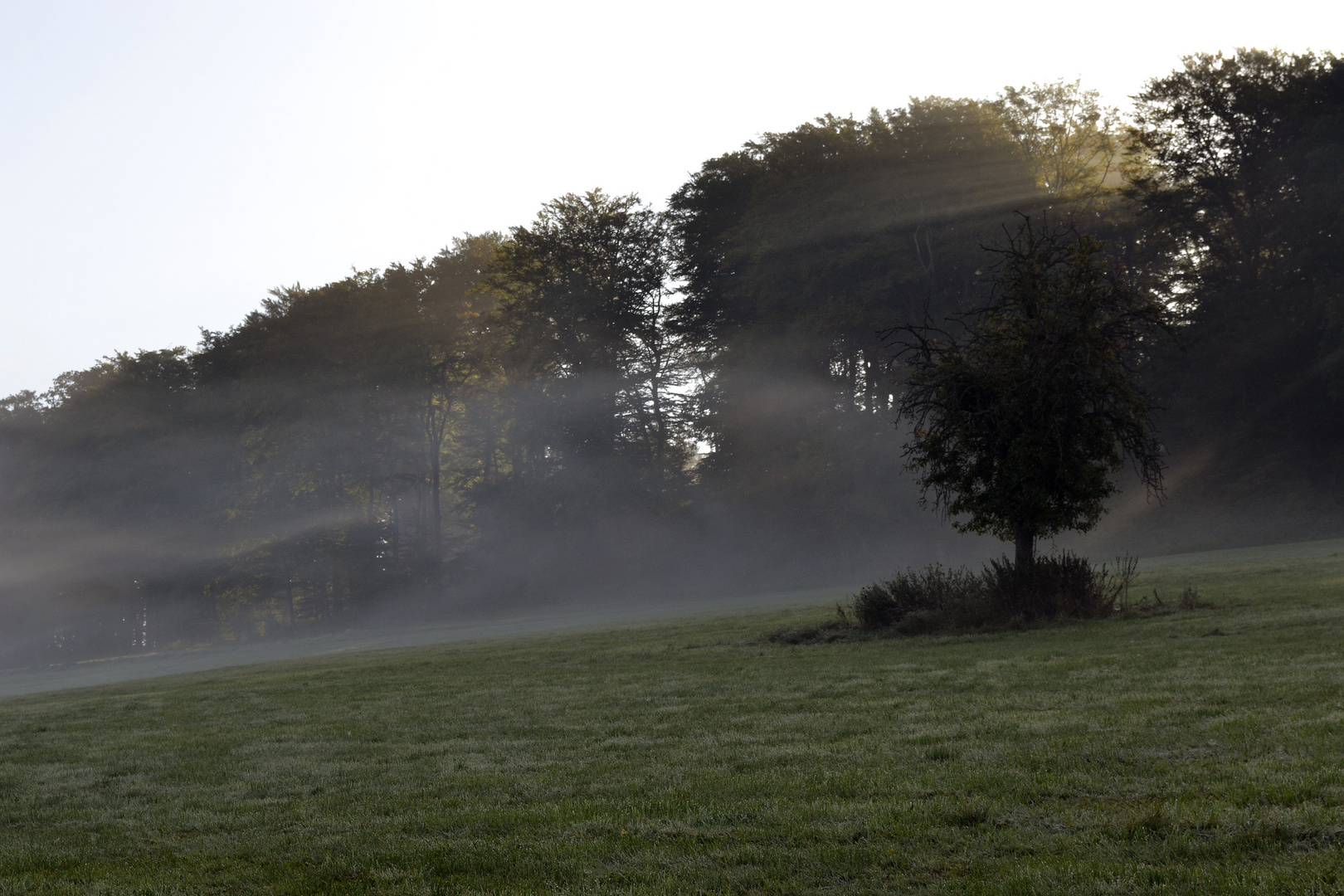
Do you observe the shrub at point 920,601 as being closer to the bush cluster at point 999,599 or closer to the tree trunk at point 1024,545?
the bush cluster at point 999,599

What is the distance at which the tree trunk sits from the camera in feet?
62.6

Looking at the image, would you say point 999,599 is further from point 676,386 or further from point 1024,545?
point 676,386

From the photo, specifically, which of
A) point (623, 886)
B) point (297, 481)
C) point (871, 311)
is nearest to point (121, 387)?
point (297, 481)

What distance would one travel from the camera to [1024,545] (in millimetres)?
19266

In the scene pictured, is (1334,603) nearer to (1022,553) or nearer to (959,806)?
(1022,553)

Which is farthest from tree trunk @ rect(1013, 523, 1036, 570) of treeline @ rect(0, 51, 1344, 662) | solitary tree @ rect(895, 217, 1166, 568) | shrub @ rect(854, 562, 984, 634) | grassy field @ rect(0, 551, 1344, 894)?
treeline @ rect(0, 51, 1344, 662)

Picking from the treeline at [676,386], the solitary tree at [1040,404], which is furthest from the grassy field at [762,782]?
the treeline at [676,386]

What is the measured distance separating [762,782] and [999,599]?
12.8 meters

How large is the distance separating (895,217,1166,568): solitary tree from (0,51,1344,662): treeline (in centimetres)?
2744

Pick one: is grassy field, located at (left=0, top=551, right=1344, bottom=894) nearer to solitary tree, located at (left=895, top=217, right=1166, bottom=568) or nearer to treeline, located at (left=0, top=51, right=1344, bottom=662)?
solitary tree, located at (left=895, top=217, right=1166, bottom=568)

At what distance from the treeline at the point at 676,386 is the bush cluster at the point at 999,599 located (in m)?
29.0

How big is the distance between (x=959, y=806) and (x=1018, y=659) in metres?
7.88

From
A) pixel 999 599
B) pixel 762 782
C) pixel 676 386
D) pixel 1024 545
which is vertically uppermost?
pixel 676 386

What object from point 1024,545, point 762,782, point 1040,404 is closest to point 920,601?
point 1024,545
